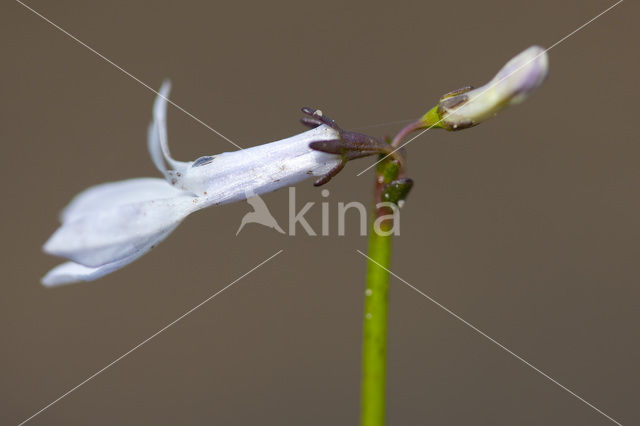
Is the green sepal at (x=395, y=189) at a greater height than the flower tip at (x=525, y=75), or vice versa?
the flower tip at (x=525, y=75)

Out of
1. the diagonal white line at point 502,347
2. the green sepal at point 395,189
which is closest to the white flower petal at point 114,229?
the green sepal at point 395,189

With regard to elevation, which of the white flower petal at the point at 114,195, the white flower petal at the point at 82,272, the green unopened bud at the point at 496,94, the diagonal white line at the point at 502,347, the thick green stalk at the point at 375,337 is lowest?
the diagonal white line at the point at 502,347

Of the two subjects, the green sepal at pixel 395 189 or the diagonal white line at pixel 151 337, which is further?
the diagonal white line at pixel 151 337

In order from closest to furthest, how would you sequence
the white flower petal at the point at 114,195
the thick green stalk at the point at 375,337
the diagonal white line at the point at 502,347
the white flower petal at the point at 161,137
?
the thick green stalk at the point at 375,337
the white flower petal at the point at 114,195
the white flower petal at the point at 161,137
the diagonal white line at the point at 502,347

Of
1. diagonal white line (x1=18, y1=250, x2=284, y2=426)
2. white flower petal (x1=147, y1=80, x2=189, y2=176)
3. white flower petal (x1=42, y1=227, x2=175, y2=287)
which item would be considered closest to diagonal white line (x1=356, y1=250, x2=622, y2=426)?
diagonal white line (x1=18, y1=250, x2=284, y2=426)

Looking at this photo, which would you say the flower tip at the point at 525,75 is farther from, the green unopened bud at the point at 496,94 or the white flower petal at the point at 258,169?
the white flower petal at the point at 258,169

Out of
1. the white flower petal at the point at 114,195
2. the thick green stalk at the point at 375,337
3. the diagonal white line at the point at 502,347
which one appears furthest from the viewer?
the diagonal white line at the point at 502,347
